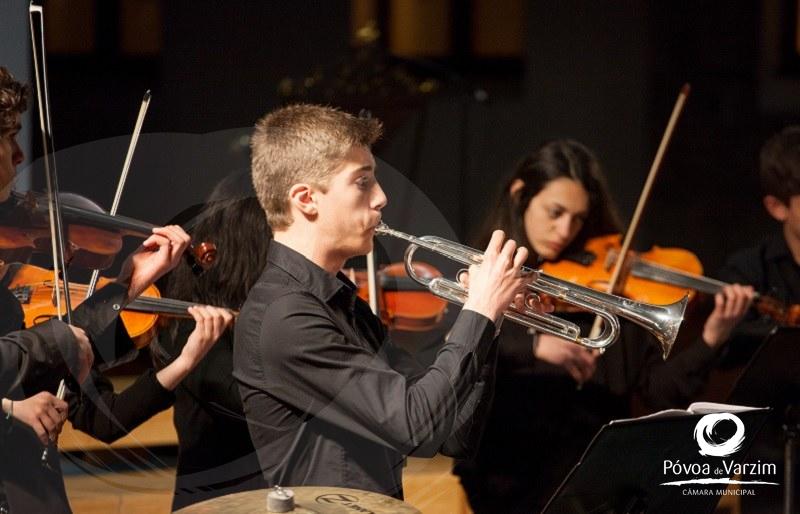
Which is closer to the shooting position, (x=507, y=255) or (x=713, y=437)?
(x=507, y=255)

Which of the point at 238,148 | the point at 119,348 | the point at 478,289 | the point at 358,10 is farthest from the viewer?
the point at 358,10

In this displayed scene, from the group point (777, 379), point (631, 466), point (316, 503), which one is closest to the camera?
point (316, 503)

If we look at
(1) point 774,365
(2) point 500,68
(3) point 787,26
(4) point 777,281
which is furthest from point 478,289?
(3) point 787,26

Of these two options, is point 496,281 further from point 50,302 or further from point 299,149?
point 50,302

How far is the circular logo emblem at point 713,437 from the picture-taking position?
2.62m

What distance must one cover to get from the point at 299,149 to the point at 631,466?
3.26 ft

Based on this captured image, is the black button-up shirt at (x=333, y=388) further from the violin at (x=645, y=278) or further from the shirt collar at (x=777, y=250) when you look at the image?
the shirt collar at (x=777, y=250)

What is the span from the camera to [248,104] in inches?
154

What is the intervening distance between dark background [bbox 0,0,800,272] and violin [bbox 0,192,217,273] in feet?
2.58

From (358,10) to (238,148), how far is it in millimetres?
872

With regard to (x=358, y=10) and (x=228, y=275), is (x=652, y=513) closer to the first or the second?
(x=228, y=275)

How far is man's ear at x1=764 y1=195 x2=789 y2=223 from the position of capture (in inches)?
166

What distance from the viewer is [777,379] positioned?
10.9 ft

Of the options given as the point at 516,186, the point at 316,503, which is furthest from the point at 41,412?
the point at 516,186
